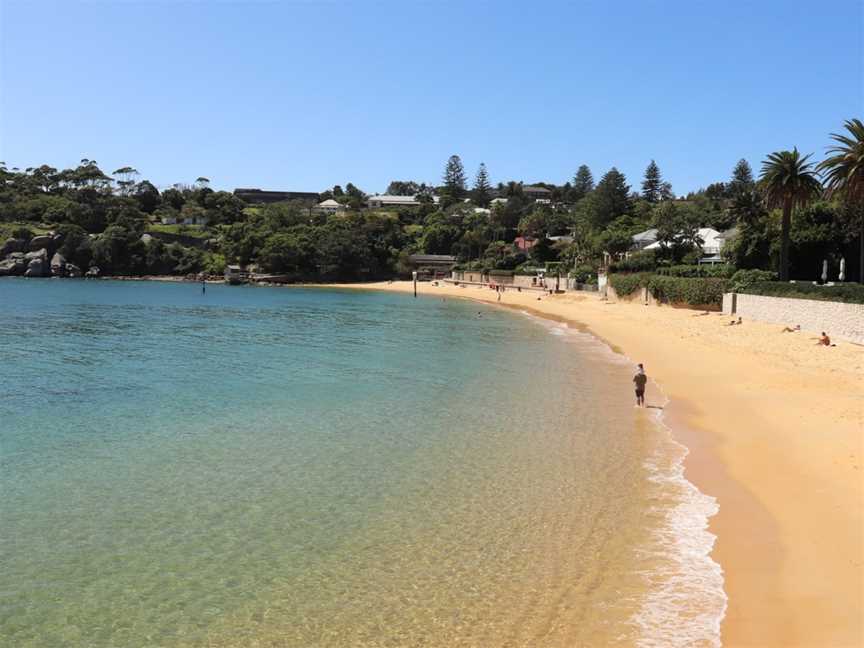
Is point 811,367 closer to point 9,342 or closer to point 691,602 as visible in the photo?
point 691,602

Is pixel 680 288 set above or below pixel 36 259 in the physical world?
below

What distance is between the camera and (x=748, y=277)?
52.2 m

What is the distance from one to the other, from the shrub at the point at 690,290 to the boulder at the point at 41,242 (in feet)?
402

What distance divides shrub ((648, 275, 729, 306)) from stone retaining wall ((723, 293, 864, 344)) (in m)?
4.83

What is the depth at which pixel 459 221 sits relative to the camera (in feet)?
516

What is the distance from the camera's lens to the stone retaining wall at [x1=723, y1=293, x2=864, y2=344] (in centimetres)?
3173

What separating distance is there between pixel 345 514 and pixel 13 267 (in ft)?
482

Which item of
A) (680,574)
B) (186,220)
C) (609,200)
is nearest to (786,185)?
(680,574)

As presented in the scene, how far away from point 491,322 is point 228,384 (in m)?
Answer: 34.3

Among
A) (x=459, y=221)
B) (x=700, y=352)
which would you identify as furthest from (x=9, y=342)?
(x=459, y=221)

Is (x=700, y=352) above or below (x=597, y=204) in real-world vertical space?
below

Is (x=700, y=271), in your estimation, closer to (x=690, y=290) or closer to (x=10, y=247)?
(x=690, y=290)

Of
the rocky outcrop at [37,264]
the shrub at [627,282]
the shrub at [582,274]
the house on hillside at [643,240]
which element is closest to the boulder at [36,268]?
the rocky outcrop at [37,264]

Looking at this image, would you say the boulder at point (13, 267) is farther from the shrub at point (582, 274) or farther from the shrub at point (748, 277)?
the shrub at point (748, 277)
